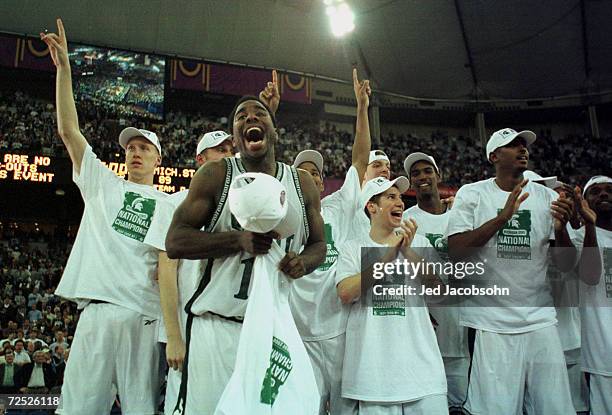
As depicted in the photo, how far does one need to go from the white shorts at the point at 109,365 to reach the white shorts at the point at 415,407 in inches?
50.3

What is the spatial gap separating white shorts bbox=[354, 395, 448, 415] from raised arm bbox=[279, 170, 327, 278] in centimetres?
121

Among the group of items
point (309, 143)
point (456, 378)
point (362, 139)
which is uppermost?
point (309, 143)

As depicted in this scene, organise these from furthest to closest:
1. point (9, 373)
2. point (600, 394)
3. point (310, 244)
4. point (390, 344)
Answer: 1. point (9, 373)
2. point (600, 394)
3. point (390, 344)
4. point (310, 244)

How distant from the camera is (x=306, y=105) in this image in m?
22.0

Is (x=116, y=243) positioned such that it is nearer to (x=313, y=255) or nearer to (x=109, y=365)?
(x=109, y=365)

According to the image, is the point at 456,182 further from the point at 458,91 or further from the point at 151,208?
the point at 151,208

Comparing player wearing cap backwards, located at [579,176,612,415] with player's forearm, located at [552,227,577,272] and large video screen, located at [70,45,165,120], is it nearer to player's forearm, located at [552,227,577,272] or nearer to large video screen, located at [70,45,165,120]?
player's forearm, located at [552,227,577,272]

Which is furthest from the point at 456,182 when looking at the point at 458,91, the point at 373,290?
the point at 373,290

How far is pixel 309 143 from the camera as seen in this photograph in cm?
2070

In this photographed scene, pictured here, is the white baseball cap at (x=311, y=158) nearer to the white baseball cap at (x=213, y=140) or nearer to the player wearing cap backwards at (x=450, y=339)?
the white baseball cap at (x=213, y=140)

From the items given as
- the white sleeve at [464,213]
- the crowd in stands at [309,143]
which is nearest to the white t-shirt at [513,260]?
the white sleeve at [464,213]

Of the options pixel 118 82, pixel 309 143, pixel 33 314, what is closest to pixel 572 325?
pixel 33 314

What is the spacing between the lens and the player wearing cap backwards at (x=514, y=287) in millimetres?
3326

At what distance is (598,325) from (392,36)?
55.5 ft
